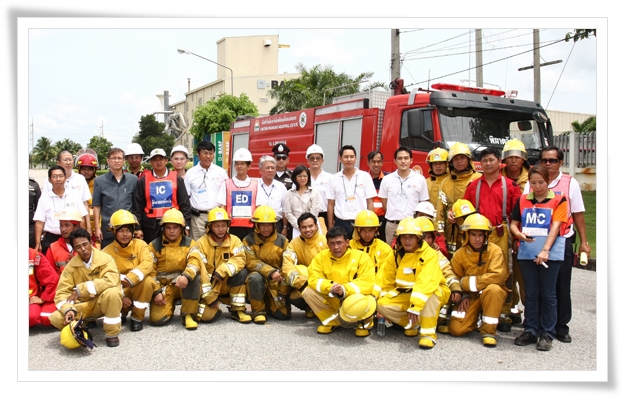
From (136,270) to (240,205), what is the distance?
1616 mm

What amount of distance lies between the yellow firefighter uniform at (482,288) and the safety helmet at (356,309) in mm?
892

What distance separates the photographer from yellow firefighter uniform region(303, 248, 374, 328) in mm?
5773

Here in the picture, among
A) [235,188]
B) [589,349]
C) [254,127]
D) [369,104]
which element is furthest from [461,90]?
[254,127]

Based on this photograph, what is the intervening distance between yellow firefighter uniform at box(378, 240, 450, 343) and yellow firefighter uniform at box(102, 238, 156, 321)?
2423 mm

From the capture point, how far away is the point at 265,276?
634 centimetres

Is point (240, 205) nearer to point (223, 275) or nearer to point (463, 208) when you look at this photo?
point (223, 275)

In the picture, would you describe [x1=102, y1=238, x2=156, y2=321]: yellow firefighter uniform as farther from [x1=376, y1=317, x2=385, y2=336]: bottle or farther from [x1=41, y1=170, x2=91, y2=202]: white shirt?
[x1=376, y1=317, x2=385, y2=336]: bottle

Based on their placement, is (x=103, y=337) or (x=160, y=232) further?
(x=160, y=232)

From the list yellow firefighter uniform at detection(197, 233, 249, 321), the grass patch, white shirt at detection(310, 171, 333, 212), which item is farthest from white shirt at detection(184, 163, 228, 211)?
the grass patch

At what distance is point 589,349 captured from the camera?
531 centimetres

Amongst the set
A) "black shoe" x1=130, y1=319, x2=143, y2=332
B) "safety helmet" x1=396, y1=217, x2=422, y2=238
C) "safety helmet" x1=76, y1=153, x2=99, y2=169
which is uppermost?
"safety helmet" x1=76, y1=153, x2=99, y2=169

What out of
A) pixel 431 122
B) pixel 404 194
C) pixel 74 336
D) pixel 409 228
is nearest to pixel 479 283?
pixel 409 228
